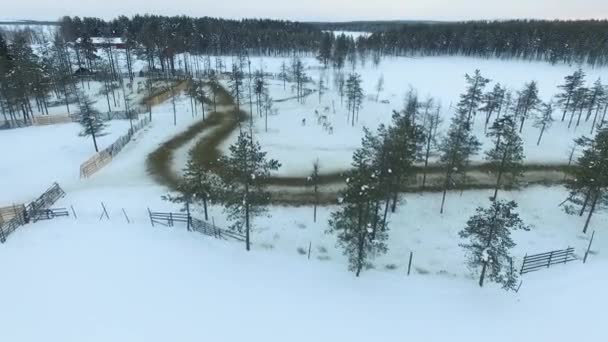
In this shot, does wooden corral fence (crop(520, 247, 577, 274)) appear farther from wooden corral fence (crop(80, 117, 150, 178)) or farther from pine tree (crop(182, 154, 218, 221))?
wooden corral fence (crop(80, 117, 150, 178))

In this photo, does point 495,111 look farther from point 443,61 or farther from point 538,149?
point 443,61

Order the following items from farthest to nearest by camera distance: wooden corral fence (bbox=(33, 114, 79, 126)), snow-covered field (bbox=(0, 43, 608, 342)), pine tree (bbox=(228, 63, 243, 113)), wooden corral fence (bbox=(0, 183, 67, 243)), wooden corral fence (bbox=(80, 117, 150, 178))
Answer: pine tree (bbox=(228, 63, 243, 113)), wooden corral fence (bbox=(33, 114, 79, 126)), wooden corral fence (bbox=(80, 117, 150, 178)), wooden corral fence (bbox=(0, 183, 67, 243)), snow-covered field (bbox=(0, 43, 608, 342))

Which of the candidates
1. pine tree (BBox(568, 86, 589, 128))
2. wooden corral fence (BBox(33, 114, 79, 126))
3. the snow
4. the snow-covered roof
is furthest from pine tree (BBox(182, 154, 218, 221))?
the snow-covered roof

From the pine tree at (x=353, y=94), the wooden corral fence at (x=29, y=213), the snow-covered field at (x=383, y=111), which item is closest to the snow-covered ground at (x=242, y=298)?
the wooden corral fence at (x=29, y=213)

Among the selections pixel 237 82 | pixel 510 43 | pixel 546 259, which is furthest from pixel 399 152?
pixel 510 43

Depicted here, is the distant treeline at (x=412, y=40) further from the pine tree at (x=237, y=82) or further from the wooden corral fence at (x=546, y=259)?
the wooden corral fence at (x=546, y=259)
